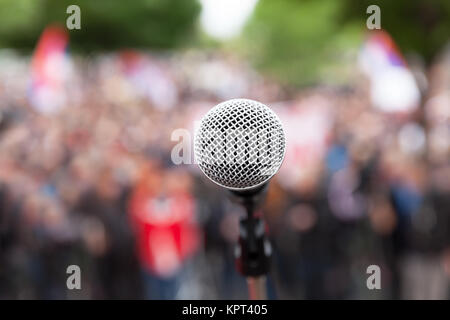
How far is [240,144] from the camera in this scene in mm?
1960

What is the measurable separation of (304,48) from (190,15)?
16.5 feet

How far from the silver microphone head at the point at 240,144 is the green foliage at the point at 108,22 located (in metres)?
18.1

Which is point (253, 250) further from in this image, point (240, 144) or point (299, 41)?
point (299, 41)

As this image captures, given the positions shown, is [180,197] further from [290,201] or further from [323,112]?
[323,112]

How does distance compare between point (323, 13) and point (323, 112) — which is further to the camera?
point (323, 13)

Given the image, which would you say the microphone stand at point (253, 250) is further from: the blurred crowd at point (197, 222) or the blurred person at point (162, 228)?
the blurred person at point (162, 228)

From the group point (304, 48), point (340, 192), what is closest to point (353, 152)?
point (340, 192)

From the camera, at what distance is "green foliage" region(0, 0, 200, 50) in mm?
20500

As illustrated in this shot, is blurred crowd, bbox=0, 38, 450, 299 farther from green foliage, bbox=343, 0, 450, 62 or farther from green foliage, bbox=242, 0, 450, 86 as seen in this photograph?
green foliage, bbox=242, 0, 450, 86

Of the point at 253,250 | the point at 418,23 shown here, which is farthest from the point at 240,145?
the point at 418,23

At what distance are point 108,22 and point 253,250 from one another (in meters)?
19.6

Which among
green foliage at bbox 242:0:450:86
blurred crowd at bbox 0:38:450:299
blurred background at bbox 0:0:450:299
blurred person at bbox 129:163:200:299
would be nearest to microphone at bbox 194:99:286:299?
blurred background at bbox 0:0:450:299

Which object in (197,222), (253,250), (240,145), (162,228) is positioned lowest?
(253,250)

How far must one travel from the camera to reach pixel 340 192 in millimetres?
6734
